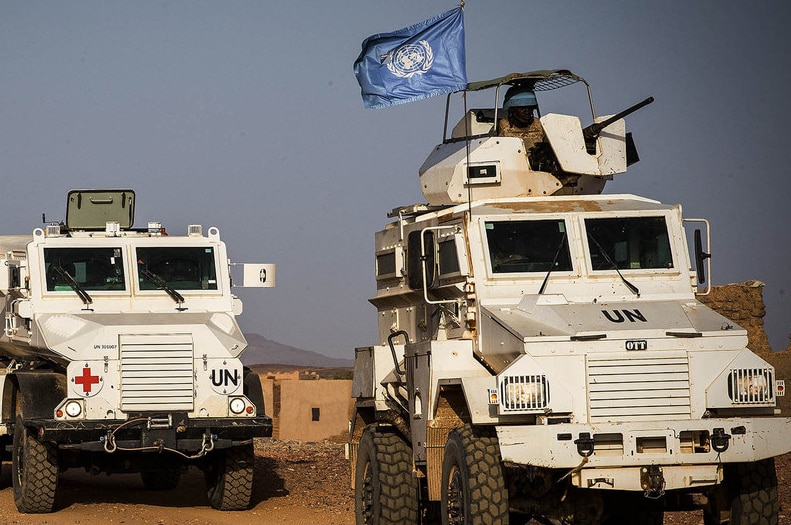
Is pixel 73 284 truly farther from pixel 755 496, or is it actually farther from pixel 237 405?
pixel 755 496

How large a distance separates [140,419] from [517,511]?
572 centimetres

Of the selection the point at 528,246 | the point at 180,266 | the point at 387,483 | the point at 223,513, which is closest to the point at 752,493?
the point at 528,246

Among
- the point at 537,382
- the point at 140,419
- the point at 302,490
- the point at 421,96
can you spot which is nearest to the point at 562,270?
the point at 537,382

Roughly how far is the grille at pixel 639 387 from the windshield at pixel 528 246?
1608 mm

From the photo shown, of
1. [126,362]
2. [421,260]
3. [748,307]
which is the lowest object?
[126,362]

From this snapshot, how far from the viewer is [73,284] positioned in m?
15.7

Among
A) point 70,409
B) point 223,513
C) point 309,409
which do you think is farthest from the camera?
point 309,409

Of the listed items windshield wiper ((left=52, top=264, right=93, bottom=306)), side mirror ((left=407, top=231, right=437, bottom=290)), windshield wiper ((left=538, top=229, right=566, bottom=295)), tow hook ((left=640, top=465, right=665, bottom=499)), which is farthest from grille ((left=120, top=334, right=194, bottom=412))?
tow hook ((left=640, top=465, right=665, bottom=499))

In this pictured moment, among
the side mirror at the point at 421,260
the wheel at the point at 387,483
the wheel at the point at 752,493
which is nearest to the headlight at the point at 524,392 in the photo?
the wheel at the point at 752,493

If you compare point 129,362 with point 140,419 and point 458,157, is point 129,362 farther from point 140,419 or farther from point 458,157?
point 458,157

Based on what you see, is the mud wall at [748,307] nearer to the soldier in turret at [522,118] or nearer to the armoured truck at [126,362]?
the armoured truck at [126,362]

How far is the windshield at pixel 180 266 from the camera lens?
53.1 ft

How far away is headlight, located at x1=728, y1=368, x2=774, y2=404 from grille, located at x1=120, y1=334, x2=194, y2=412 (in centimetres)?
682

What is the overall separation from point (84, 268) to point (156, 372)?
1828 millimetres
